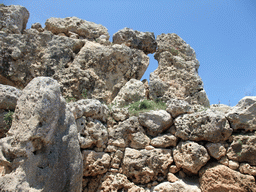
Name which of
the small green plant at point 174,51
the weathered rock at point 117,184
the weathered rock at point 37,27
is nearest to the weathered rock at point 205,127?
the weathered rock at point 117,184

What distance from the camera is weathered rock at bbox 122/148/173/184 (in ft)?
17.1

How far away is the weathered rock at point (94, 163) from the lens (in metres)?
5.10

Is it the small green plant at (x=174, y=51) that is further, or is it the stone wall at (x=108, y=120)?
the small green plant at (x=174, y=51)

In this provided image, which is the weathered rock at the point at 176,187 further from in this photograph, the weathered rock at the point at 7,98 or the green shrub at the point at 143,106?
the weathered rock at the point at 7,98

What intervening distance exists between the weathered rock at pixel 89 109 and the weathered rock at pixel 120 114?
0.29 metres

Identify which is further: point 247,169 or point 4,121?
point 247,169

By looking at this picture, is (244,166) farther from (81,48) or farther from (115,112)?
(81,48)

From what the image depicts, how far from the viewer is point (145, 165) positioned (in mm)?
5281

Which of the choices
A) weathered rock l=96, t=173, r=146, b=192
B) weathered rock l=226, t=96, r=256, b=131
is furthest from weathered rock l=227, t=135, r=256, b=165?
weathered rock l=96, t=173, r=146, b=192

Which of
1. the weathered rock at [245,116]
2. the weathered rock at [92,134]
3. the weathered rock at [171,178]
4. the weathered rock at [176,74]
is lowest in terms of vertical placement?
the weathered rock at [171,178]

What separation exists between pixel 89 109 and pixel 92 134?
2.06ft

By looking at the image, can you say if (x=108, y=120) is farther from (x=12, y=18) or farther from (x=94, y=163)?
(x=12, y=18)

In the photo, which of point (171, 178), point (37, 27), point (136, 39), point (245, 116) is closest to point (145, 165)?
point (171, 178)

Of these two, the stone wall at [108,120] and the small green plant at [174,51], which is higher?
the small green plant at [174,51]
